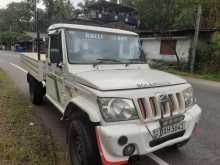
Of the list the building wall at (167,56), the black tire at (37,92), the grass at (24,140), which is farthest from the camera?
the building wall at (167,56)

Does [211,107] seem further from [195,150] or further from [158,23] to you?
[158,23]

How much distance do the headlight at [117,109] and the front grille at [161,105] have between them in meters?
0.13

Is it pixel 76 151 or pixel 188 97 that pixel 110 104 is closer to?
pixel 76 151

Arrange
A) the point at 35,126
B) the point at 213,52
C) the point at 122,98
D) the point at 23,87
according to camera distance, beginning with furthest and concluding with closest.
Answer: the point at 213,52, the point at 23,87, the point at 35,126, the point at 122,98

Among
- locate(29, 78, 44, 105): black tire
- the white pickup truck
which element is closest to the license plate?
the white pickup truck

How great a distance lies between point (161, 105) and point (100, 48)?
1648 mm

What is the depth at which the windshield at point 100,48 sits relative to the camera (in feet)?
11.4

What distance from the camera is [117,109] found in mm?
2416

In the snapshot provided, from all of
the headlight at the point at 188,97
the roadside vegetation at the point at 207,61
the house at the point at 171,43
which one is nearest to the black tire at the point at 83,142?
the headlight at the point at 188,97

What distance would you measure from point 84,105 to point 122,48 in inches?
69.1

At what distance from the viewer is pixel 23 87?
28.8 ft

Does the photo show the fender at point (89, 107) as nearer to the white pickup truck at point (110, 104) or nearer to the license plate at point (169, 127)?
the white pickup truck at point (110, 104)

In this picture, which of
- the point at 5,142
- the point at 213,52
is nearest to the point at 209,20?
the point at 213,52

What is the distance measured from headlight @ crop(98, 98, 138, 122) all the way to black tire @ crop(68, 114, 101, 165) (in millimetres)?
282
